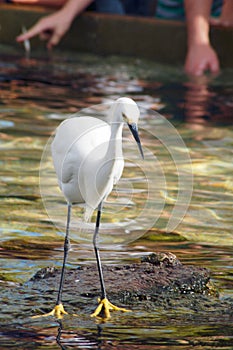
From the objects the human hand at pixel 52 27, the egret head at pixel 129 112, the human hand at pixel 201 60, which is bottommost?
the human hand at pixel 52 27

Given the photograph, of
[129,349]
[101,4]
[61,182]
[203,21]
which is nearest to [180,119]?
[203,21]

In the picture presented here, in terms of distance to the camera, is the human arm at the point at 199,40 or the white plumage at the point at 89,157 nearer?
the white plumage at the point at 89,157

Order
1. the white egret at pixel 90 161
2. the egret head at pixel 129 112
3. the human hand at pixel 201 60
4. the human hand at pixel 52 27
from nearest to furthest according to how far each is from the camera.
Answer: the egret head at pixel 129 112
the white egret at pixel 90 161
the human hand at pixel 201 60
the human hand at pixel 52 27

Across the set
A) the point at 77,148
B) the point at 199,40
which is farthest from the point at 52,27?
the point at 77,148

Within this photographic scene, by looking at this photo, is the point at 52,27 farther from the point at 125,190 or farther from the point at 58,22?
the point at 125,190

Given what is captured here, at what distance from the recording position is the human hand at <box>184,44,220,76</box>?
9.80m

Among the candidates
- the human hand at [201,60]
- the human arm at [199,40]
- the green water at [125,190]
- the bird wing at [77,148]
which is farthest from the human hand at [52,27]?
the bird wing at [77,148]

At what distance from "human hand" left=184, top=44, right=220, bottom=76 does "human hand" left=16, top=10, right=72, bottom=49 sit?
208 cm

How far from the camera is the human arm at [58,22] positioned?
37.7 ft

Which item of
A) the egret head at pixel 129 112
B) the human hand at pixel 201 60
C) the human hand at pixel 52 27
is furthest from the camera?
the human hand at pixel 52 27

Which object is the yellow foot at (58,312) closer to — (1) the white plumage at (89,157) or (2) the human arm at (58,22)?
(1) the white plumage at (89,157)

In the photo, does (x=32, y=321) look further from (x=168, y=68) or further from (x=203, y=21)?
(x=168, y=68)

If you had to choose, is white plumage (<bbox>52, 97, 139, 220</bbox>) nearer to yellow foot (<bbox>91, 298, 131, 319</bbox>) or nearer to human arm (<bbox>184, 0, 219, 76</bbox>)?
yellow foot (<bbox>91, 298, 131, 319</bbox>)

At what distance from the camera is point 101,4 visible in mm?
12211
